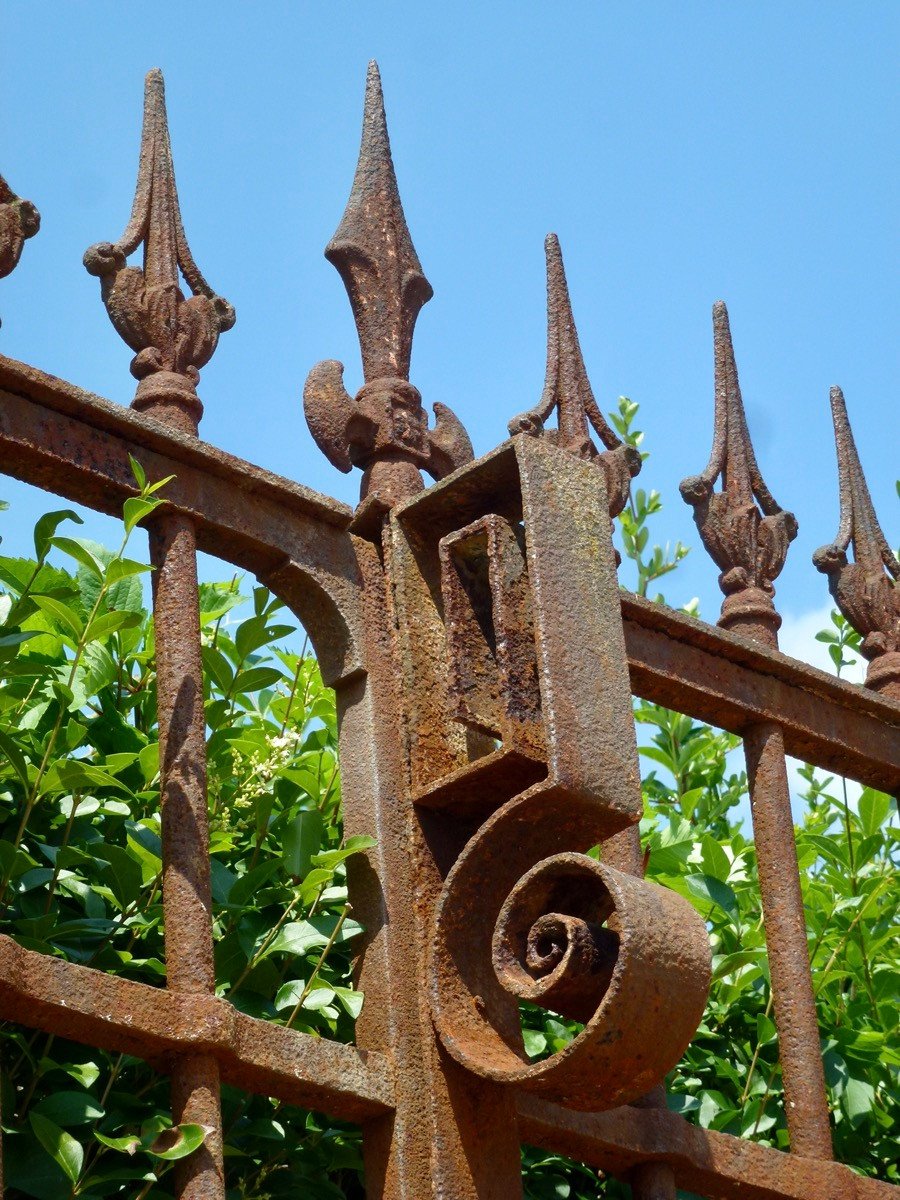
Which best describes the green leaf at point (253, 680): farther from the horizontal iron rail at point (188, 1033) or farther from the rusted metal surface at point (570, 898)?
the horizontal iron rail at point (188, 1033)

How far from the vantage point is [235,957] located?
2445 mm

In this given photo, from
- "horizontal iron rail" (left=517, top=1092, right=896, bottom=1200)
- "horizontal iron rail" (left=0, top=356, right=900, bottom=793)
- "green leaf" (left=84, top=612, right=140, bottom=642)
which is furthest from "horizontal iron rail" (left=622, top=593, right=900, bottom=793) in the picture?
"green leaf" (left=84, top=612, right=140, bottom=642)

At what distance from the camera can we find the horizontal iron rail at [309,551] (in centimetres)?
218

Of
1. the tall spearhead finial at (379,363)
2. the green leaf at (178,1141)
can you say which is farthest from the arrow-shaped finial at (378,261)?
the green leaf at (178,1141)

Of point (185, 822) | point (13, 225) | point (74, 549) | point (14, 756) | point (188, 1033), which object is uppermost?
point (13, 225)

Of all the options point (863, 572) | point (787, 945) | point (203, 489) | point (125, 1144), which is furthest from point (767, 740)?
point (125, 1144)

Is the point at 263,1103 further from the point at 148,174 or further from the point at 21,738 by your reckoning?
the point at 148,174

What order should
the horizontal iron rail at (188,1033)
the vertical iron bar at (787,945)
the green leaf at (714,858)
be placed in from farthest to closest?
the green leaf at (714,858) < the vertical iron bar at (787,945) < the horizontal iron rail at (188,1033)

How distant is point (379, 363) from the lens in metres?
2.53

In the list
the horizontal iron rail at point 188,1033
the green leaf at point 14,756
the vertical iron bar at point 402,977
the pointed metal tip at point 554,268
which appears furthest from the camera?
the pointed metal tip at point 554,268

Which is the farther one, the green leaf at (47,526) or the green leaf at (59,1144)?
the green leaf at (47,526)

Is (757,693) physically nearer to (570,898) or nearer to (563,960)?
(570,898)

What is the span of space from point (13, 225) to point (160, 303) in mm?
255

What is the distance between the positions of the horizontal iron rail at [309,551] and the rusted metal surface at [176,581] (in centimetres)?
6
